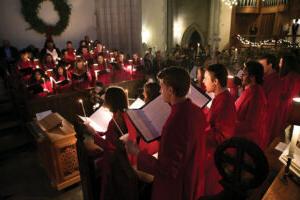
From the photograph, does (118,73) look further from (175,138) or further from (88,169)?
(175,138)

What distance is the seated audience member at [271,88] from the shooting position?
3.65 m

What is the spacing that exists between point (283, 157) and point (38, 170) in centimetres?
391

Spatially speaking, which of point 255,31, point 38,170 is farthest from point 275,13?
point 38,170

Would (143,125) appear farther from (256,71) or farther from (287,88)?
(287,88)

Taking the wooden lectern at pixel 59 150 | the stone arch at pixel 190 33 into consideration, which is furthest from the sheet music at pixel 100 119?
the stone arch at pixel 190 33

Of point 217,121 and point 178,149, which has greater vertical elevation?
point 178,149

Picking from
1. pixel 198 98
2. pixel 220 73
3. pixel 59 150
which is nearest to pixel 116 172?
pixel 198 98

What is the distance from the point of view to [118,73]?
7.75m

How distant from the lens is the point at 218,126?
2295 millimetres

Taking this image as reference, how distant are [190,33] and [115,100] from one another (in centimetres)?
1176

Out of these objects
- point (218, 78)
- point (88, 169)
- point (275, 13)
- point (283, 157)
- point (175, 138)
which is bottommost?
point (88, 169)

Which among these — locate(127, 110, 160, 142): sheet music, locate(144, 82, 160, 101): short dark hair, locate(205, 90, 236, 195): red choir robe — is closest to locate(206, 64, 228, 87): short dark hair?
locate(205, 90, 236, 195): red choir robe

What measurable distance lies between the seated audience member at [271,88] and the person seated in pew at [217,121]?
5.06 feet

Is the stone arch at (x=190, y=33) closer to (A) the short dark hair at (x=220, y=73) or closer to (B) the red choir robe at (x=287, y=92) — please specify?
(B) the red choir robe at (x=287, y=92)
